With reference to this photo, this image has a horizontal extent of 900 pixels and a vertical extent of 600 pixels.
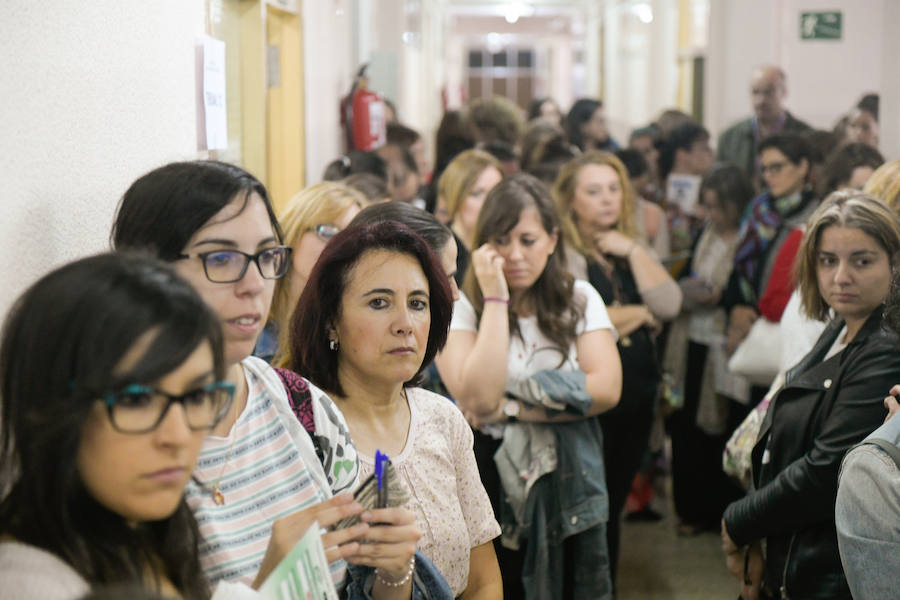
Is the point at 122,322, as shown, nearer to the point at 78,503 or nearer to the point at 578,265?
the point at 78,503

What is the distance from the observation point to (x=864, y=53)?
317 inches

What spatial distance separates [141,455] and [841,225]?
2.18m

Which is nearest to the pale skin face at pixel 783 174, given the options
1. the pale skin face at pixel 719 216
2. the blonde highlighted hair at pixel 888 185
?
the pale skin face at pixel 719 216

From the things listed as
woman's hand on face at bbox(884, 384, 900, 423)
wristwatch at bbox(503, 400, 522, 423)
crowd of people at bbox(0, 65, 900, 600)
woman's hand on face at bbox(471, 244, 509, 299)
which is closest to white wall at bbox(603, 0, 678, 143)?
crowd of people at bbox(0, 65, 900, 600)

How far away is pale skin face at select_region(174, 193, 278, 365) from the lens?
1.61 m

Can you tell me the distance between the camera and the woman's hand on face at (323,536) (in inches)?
57.1

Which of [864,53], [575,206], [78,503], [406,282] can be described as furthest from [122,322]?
[864,53]

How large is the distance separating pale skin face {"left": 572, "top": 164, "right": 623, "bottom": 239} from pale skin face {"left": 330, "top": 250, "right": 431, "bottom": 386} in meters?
2.15

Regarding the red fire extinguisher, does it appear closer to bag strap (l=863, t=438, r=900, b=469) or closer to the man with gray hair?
the man with gray hair

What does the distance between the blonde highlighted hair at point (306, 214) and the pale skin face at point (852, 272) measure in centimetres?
133

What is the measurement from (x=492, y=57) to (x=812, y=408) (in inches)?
1474

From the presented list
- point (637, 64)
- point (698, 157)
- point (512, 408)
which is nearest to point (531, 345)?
point (512, 408)

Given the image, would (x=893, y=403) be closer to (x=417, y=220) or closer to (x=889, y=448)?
(x=889, y=448)

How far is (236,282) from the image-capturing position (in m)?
1.64
